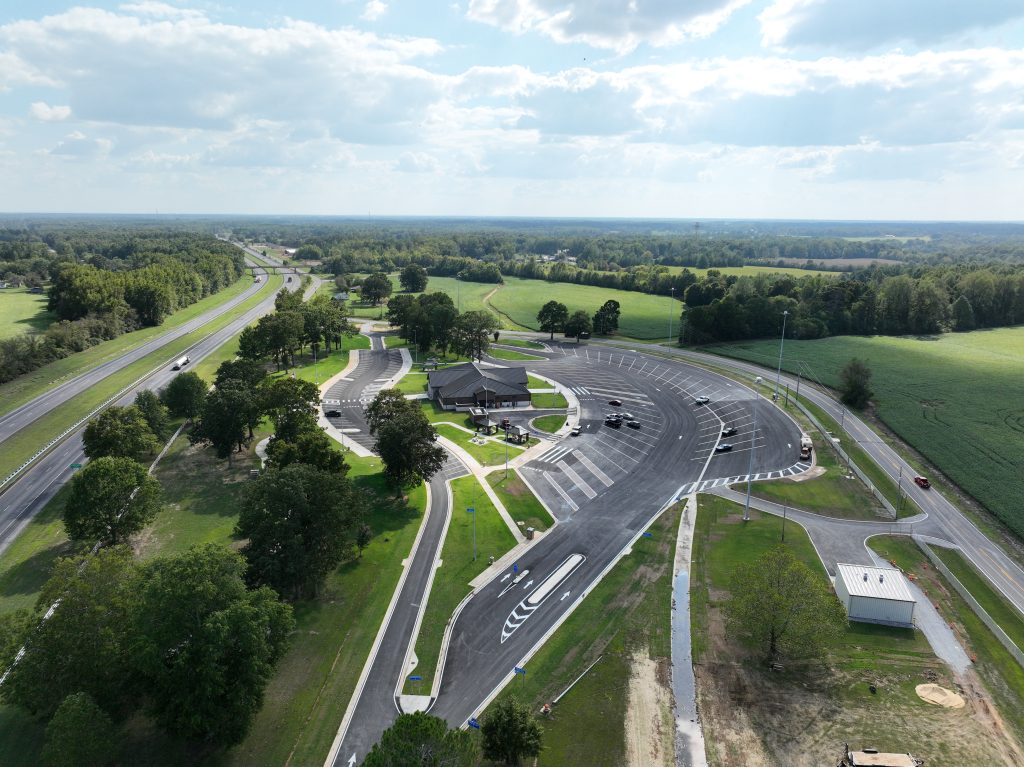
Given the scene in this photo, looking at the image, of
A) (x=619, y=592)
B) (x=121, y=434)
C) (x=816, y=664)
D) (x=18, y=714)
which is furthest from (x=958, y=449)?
(x=121, y=434)

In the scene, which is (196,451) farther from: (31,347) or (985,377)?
(985,377)

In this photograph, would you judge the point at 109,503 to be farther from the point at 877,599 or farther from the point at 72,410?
the point at 877,599

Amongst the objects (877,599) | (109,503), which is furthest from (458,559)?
(877,599)

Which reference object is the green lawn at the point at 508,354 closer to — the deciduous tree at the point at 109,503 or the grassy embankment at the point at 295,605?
the grassy embankment at the point at 295,605

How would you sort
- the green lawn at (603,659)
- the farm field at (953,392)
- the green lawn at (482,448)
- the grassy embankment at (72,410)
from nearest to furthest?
the green lawn at (603,659)
the farm field at (953,392)
the grassy embankment at (72,410)
the green lawn at (482,448)

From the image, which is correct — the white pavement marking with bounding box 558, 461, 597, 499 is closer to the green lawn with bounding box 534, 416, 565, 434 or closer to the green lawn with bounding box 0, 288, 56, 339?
the green lawn with bounding box 534, 416, 565, 434

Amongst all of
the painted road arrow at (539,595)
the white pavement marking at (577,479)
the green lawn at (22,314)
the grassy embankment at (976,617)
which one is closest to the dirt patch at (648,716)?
the painted road arrow at (539,595)

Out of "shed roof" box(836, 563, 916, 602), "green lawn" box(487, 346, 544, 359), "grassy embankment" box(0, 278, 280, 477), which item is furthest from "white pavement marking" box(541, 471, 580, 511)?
"grassy embankment" box(0, 278, 280, 477)
